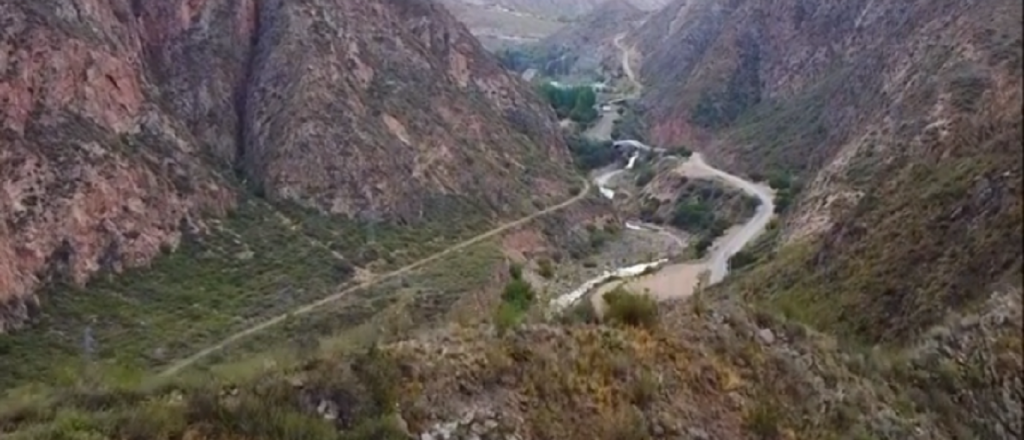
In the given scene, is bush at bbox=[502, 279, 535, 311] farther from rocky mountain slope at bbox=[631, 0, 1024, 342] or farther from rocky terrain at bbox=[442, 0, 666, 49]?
rocky terrain at bbox=[442, 0, 666, 49]

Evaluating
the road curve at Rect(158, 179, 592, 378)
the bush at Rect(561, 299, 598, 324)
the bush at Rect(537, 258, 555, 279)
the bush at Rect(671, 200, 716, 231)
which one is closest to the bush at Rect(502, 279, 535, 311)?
the bush at Rect(561, 299, 598, 324)

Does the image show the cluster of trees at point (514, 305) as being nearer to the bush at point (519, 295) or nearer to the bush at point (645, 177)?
the bush at point (519, 295)

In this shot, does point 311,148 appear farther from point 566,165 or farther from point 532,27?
point 532,27

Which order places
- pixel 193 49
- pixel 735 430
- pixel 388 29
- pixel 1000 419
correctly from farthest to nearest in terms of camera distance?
1. pixel 388 29
2. pixel 193 49
3. pixel 1000 419
4. pixel 735 430

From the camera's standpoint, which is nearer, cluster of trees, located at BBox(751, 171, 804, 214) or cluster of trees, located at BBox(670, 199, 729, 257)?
cluster of trees, located at BBox(751, 171, 804, 214)

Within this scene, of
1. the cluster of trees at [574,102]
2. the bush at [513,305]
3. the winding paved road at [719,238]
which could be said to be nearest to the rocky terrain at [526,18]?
the cluster of trees at [574,102]

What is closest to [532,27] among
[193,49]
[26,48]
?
[193,49]
